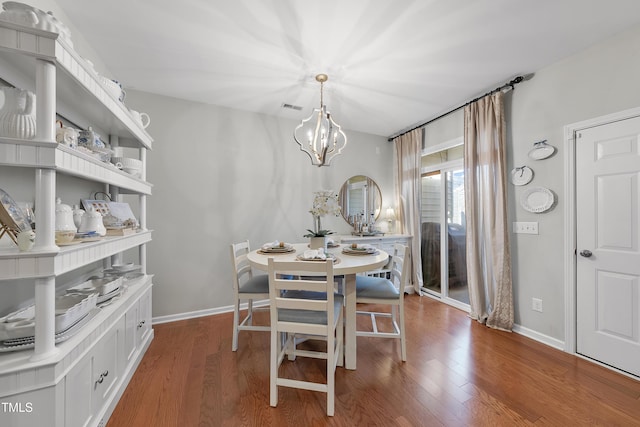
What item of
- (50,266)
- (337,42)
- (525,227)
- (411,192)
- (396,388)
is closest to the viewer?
(50,266)

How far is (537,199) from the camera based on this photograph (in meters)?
2.41

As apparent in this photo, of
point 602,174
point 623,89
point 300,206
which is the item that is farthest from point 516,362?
point 300,206

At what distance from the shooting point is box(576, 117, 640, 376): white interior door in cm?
190

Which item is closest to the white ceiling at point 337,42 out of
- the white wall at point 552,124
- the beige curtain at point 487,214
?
the white wall at point 552,124

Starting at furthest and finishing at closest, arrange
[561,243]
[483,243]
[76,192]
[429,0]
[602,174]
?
[483,243], [561,243], [602,174], [76,192], [429,0]

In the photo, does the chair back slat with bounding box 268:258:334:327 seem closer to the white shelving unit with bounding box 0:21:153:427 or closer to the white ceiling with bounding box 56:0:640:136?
the white shelving unit with bounding box 0:21:153:427

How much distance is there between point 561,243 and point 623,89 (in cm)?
127

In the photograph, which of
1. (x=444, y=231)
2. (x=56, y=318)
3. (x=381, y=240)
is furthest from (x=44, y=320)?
(x=444, y=231)

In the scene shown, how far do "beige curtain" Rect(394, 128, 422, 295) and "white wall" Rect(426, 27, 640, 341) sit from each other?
48.2 inches

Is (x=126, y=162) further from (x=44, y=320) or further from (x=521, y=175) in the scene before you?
(x=521, y=175)

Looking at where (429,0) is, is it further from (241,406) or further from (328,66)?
(241,406)

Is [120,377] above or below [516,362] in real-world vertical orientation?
above

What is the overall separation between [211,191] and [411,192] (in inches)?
110

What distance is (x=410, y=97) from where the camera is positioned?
291 cm
